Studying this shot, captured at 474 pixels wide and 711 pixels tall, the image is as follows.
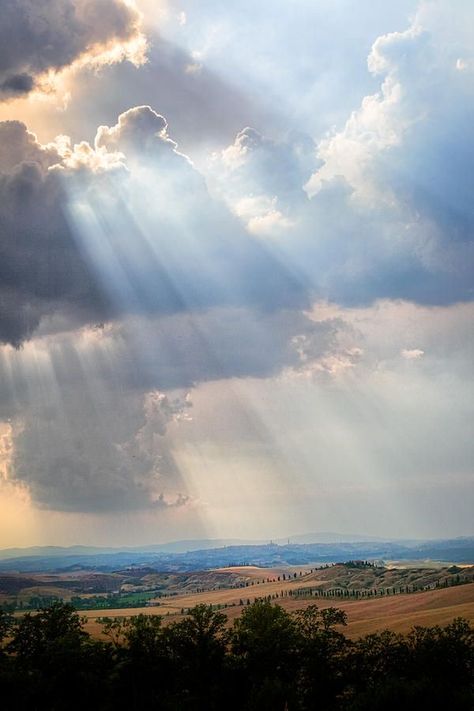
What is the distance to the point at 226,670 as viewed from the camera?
9638cm

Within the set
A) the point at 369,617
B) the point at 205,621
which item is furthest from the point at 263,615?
the point at 369,617

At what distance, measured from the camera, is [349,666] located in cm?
9525

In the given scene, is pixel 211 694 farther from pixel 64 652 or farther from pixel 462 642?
pixel 462 642

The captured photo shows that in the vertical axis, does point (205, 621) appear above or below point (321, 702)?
above

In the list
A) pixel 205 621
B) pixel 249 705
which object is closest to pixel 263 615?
pixel 205 621

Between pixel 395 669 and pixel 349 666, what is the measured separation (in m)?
5.95

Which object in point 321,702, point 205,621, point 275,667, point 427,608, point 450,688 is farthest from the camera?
point 427,608

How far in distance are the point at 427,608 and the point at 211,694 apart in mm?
116686

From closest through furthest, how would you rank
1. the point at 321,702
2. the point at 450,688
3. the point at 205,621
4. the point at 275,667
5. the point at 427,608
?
the point at 450,688 → the point at 321,702 → the point at 275,667 → the point at 205,621 → the point at 427,608

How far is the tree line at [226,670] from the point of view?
276 ft

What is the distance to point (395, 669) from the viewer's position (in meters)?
95.1

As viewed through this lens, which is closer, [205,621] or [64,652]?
[64,652]

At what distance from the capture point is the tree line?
276 feet

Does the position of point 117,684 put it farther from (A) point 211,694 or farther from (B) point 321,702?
(B) point 321,702
